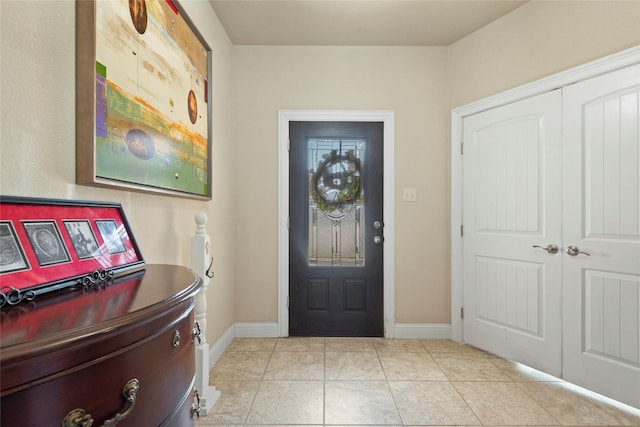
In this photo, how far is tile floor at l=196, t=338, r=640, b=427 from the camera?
170cm

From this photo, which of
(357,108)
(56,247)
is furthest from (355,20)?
(56,247)

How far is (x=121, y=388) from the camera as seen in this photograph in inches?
22.5

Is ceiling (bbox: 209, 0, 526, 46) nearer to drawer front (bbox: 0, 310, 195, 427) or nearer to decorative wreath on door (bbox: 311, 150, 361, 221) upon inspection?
decorative wreath on door (bbox: 311, 150, 361, 221)

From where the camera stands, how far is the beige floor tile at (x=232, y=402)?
1685 millimetres

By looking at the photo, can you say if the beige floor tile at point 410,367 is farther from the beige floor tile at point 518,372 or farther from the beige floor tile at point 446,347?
the beige floor tile at point 518,372

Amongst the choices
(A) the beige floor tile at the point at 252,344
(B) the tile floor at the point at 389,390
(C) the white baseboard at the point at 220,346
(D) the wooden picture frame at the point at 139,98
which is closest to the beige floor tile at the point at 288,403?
(B) the tile floor at the point at 389,390

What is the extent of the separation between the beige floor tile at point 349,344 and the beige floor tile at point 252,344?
0.47 metres

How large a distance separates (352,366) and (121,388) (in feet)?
6.47

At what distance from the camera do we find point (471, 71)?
267cm

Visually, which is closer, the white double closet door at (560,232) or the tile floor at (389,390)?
the tile floor at (389,390)

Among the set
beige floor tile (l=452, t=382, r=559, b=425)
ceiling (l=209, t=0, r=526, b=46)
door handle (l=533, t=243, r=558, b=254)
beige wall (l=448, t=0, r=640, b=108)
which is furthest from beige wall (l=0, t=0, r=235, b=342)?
beige wall (l=448, t=0, r=640, b=108)

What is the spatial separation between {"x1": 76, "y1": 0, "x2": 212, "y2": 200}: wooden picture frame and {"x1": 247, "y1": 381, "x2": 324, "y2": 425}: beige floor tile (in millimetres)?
1272

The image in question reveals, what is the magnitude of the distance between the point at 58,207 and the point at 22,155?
175 millimetres

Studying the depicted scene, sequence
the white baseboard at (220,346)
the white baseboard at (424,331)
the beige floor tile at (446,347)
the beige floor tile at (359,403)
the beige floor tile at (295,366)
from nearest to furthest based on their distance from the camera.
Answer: the beige floor tile at (359,403) → the beige floor tile at (295,366) → the white baseboard at (220,346) → the beige floor tile at (446,347) → the white baseboard at (424,331)
